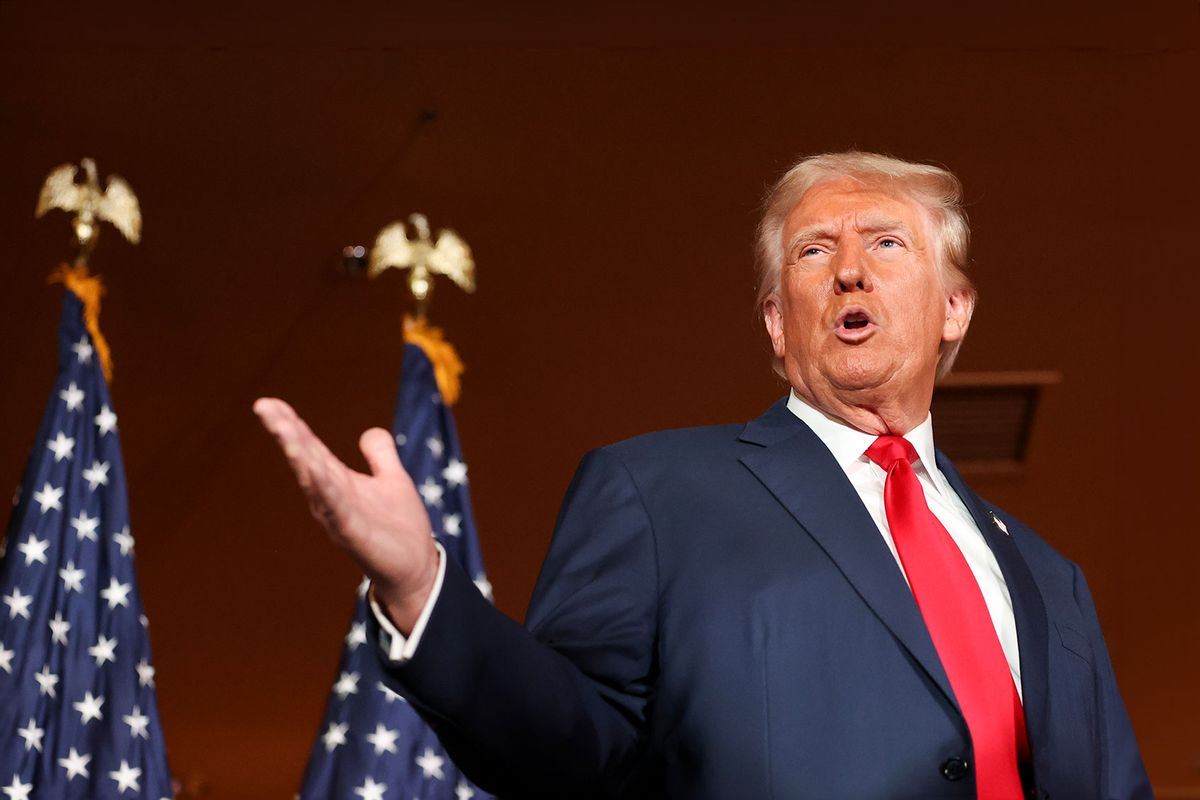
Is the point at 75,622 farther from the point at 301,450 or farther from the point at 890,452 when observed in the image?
the point at 301,450

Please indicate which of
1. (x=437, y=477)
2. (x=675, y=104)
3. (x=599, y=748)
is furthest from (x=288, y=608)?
(x=599, y=748)

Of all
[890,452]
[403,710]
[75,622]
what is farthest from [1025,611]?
[75,622]

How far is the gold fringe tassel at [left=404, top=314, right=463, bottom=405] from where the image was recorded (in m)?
3.55

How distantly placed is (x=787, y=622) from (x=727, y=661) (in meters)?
0.07

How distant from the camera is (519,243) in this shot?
4336mm

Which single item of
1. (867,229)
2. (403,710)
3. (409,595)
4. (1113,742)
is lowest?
(403,710)

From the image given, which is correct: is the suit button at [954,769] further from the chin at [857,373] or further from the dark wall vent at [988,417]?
the dark wall vent at [988,417]

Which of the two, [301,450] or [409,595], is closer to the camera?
[301,450]

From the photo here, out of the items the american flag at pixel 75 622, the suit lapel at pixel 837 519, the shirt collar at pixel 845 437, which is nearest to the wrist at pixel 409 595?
the suit lapel at pixel 837 519

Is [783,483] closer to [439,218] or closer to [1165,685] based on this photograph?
[439,218]

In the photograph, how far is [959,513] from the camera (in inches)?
73.6

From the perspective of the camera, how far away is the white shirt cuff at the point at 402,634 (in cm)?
125

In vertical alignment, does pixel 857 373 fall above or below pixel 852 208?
below

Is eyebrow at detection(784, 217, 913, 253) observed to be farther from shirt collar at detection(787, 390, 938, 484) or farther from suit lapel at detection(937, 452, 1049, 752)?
suit lapel at detection(937, 452, 1049, 752)
